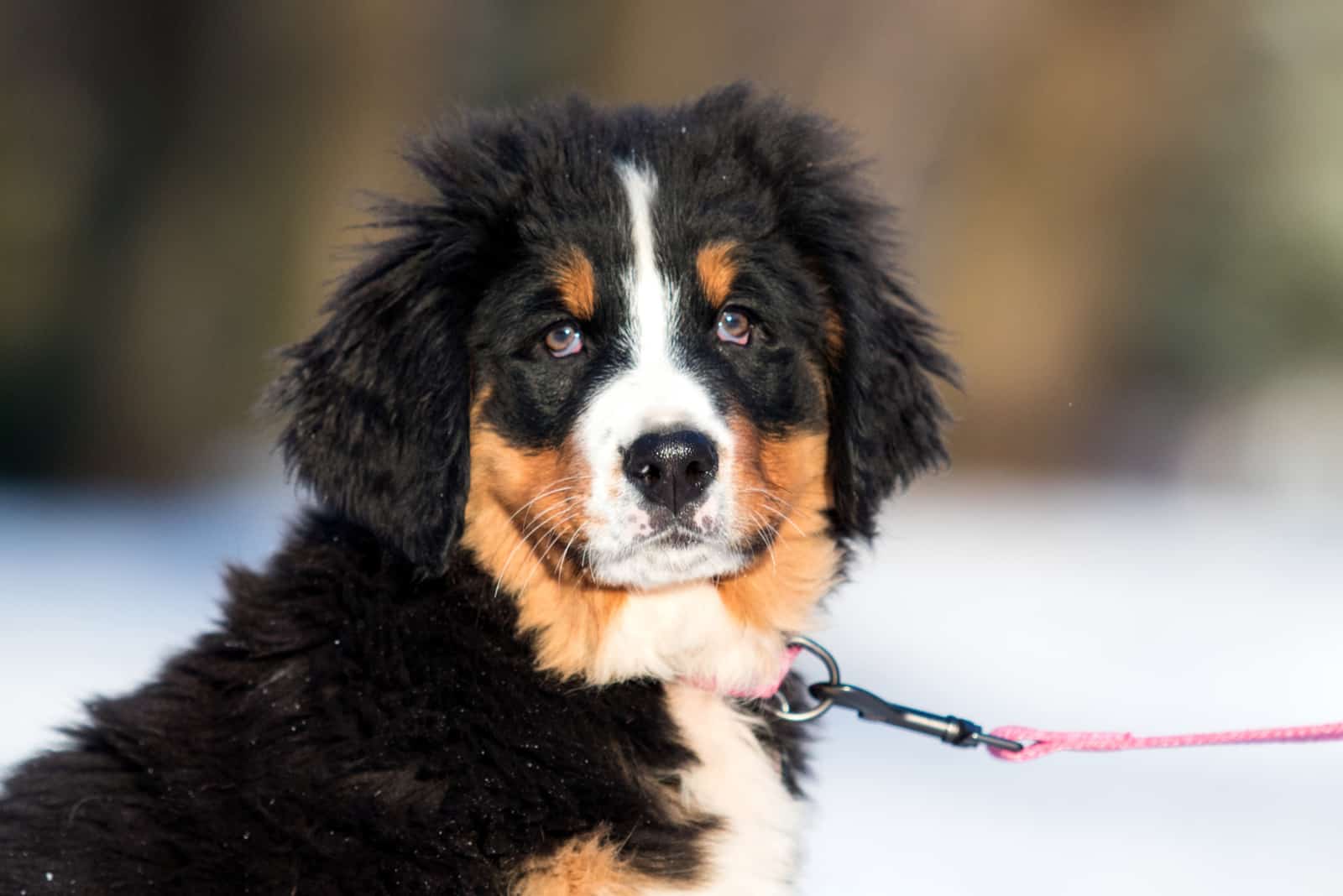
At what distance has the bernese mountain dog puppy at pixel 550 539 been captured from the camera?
3.12m

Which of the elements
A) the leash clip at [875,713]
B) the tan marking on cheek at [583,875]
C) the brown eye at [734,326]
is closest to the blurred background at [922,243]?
the leash clip at [875,713]

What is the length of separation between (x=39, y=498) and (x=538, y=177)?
38.1 ft

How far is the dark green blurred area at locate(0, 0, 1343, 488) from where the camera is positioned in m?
16.4

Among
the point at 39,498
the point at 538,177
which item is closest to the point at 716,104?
the point at 538,177

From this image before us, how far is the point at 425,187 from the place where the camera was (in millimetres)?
4113

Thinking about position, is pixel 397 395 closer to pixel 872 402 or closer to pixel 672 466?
pixel 672 466

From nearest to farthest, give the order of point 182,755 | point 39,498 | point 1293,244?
point 182,755 → point 39,498 → point 1293,244

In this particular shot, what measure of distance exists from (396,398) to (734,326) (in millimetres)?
852

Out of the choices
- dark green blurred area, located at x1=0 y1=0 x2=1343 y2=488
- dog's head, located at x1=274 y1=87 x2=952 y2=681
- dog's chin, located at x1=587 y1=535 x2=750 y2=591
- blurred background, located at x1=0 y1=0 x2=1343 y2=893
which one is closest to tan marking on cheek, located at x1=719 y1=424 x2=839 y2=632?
dog's head, located at x1=274 y1=87 x2=952 y2=681

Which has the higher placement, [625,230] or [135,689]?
[625,230]

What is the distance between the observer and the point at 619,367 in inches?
142

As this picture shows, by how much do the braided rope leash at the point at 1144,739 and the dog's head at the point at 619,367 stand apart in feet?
2.35

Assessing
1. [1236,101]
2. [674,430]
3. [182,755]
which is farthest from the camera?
[1236,101]

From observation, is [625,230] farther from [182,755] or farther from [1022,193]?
[1022,193]
